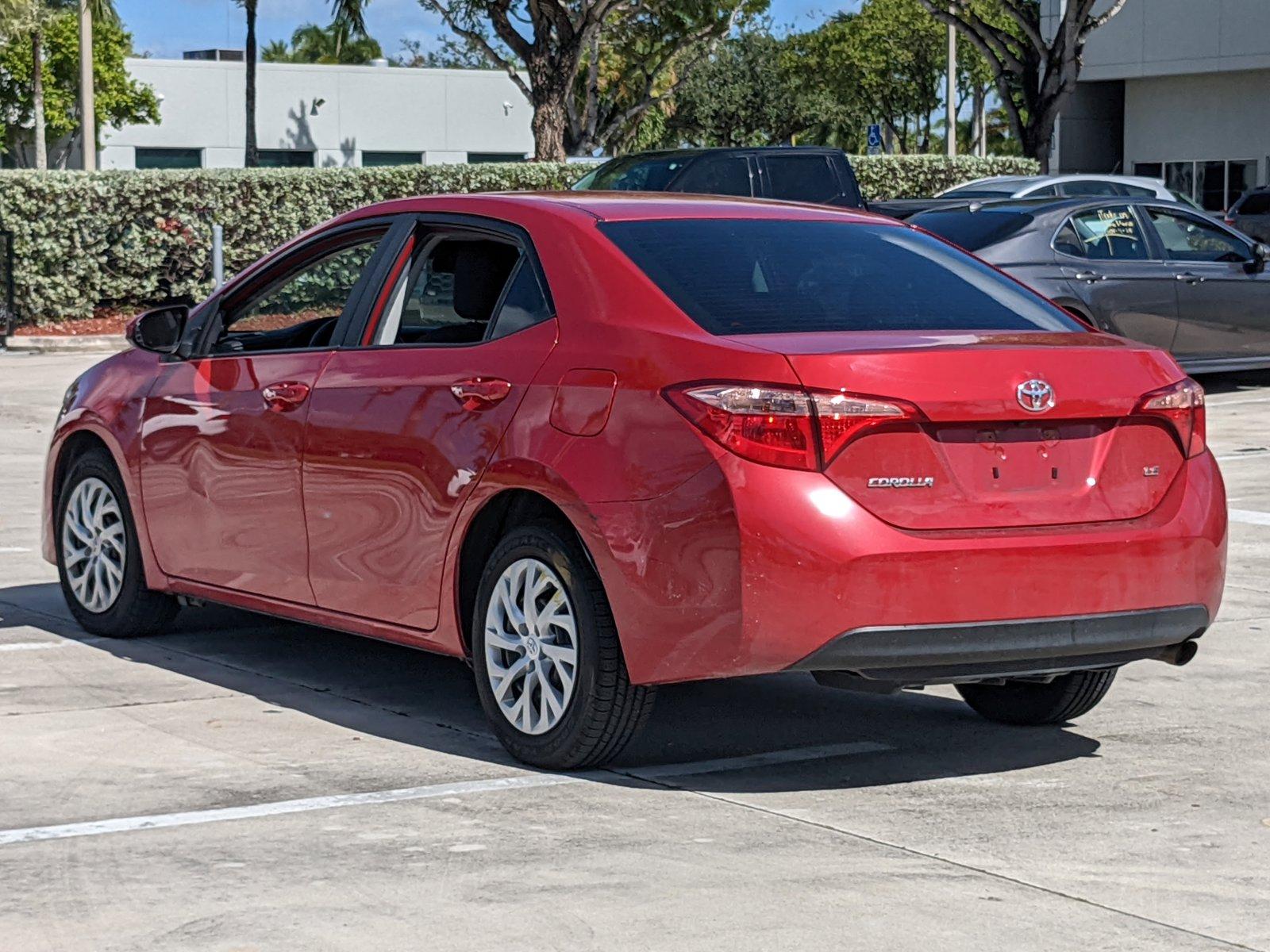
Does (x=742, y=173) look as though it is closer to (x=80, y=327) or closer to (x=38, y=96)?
(x=80, y=327)

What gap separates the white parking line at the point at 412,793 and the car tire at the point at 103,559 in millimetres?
2482

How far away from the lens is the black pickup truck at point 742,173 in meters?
19.8

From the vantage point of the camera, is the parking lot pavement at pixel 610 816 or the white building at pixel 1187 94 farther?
the white building at pixel 1187 94

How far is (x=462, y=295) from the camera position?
6500 mm

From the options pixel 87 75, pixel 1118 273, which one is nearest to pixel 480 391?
pixel 1118 273

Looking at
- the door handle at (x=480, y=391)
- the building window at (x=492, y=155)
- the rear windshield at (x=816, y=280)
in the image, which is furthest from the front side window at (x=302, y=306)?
the building window at (x=492, y=155)

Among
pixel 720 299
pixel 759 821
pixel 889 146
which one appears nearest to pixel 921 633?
pixel 759 821

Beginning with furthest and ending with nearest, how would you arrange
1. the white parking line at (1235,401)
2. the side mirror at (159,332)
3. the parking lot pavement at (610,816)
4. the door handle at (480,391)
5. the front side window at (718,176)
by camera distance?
the front side window at (718,176) < the white parking line at (1235,401) < the side mirror at (159,332) < the door handle at (480,391) < the parking lot pavement at (610,816)

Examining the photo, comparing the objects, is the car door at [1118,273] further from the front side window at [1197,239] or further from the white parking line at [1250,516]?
the white parking line at [1250,516]

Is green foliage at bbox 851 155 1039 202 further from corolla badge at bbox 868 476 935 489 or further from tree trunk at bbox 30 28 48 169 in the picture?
tree trunk at bbox 30 28 48 169

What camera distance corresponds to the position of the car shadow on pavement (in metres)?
6.10

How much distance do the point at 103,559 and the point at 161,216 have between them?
17.9m

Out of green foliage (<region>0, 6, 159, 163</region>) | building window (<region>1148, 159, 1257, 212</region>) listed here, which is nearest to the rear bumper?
building window (<region>1148, 159, 1257, 212</region>)

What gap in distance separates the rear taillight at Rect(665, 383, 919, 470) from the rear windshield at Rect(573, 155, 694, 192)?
14.4 meters
